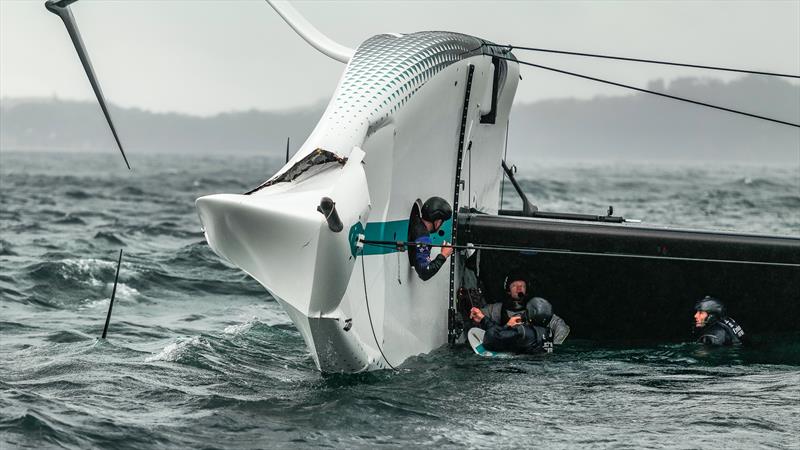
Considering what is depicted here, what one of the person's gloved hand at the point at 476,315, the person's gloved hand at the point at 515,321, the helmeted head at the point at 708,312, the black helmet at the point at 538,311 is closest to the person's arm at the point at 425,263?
the person's gloved hand at the point at 476,315

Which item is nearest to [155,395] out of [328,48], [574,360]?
[574,360]

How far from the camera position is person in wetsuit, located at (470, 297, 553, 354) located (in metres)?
11.4

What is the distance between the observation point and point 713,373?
1106 cm

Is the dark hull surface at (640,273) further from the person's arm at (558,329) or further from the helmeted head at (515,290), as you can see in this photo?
the person's arm at (558,329)

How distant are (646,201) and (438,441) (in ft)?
127

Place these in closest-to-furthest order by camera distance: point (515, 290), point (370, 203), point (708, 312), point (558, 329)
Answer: point (370, 203)
point (515, 290)
point (708, 312)
point (558, 329)

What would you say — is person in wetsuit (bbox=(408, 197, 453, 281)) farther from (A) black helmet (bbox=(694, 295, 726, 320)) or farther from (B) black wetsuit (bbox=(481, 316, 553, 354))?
(A) black helmet (bbox=(694, 295, 726, 320))

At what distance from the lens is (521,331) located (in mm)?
11391

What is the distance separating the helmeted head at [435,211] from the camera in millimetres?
10695

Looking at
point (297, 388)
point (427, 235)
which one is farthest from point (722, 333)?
point (297, 388)

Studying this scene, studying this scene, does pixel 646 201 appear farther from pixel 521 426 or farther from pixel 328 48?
pixel 521 426

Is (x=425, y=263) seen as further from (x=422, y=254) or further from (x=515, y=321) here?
(x=515, y=321)

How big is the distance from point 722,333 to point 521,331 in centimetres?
212

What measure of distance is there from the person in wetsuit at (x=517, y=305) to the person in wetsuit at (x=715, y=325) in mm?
1341
